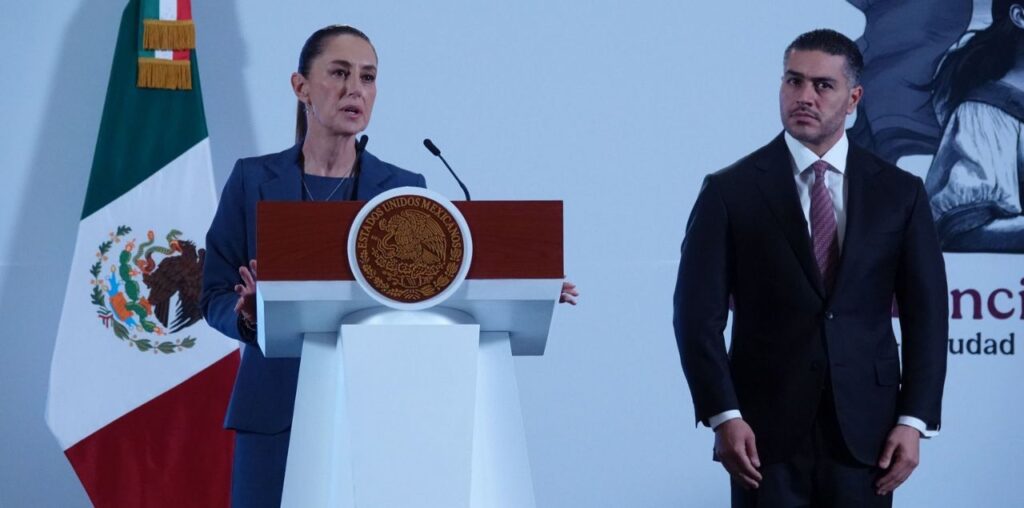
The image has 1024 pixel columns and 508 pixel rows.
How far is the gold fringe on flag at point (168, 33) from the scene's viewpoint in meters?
3.71

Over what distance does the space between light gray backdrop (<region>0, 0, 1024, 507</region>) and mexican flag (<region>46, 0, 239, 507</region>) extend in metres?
0.20

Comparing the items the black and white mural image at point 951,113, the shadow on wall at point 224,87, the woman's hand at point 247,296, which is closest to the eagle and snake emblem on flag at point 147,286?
the shadow on wall at point 224,87

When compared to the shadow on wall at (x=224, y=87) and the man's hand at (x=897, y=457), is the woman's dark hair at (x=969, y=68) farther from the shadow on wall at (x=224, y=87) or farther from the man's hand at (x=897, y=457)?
the shadow on wall at (x=224, y=87)

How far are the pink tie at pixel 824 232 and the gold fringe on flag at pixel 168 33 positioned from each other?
206 centimetres

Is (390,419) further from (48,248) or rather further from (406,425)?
(48,248)

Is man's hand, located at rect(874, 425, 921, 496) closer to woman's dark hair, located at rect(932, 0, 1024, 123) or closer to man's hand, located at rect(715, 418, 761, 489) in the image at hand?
man's hand, located at rect(715, 418, 761, 489)

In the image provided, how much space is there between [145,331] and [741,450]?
2049mm

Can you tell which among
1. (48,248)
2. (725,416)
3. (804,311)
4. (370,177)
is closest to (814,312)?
(804,311)

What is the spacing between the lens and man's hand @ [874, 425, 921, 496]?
2.45 metres

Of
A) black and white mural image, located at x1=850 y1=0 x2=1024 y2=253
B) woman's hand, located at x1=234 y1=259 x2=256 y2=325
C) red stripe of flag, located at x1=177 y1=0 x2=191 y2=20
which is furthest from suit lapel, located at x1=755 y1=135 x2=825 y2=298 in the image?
red stripe of flag, located at x1=177 y1=0 x2=191 y2=20

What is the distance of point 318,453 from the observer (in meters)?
1.72

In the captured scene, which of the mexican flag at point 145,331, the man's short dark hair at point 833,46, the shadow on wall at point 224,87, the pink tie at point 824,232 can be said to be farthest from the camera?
the shadow on wall at point 224,87

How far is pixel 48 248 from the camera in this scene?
3.86 metres

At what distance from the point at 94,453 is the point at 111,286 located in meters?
0.51
